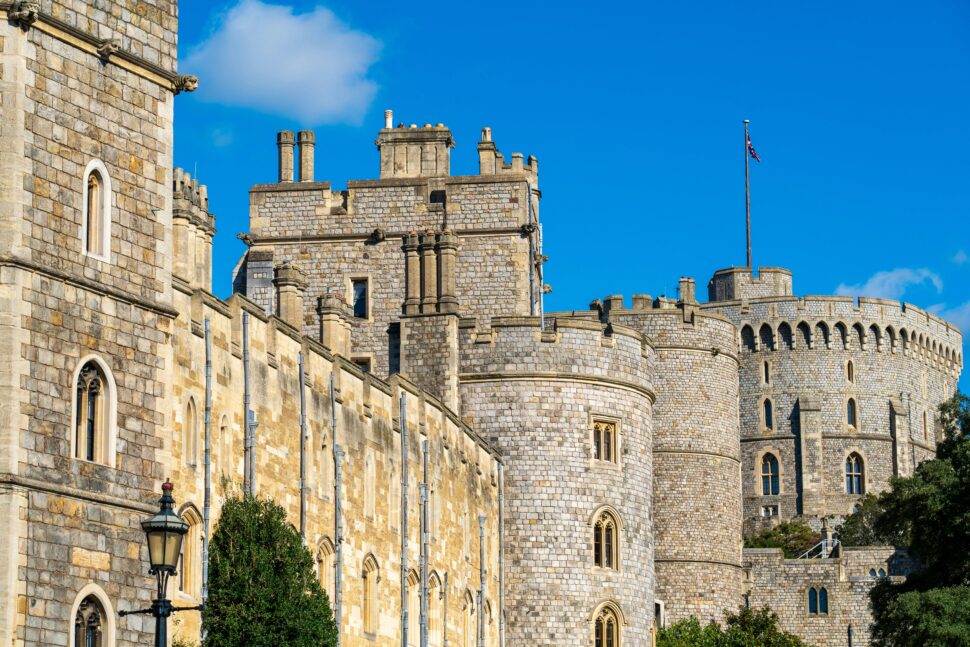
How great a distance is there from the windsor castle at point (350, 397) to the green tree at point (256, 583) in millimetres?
486

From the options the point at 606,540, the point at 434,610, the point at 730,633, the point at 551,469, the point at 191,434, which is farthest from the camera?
the point at 730,633

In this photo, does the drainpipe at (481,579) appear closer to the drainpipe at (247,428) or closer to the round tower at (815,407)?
the drainpipe at (247,428)

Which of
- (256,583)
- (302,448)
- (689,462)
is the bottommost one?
(256,583)

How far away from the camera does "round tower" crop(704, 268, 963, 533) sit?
109125mm

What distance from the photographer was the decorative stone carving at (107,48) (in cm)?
2491

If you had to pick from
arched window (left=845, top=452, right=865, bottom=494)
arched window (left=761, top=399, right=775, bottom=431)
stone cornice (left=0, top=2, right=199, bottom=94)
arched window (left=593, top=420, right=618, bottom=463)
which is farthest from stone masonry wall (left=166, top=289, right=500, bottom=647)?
arched window (left=845, top=452, right=865, bottom=494)

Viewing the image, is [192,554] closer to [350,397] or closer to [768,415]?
[350,397]

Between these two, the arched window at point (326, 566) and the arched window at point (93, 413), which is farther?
the arched window at point (326, 566)

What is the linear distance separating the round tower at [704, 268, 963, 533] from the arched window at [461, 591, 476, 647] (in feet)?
197

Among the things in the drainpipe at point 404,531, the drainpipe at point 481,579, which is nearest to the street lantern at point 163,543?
the drainpipe at point 404,531

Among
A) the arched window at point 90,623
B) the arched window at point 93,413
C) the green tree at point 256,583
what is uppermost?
the arched window at point 93,413

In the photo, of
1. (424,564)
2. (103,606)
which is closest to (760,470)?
(424,564)

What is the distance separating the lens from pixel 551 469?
169ft

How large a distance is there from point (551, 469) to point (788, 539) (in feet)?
164
